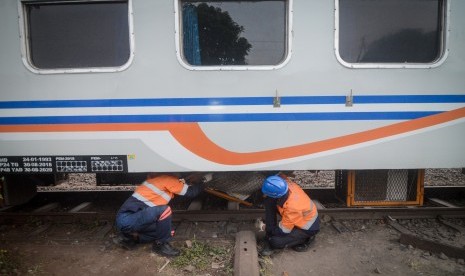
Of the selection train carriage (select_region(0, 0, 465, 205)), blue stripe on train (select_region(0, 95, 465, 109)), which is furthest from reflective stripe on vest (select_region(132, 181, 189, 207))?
blue stripe on train (select_region(0, 95, 465, 109))

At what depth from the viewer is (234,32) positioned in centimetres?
324

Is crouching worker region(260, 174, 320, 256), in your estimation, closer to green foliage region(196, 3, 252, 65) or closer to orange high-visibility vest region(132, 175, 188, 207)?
orange high-visibility vest region(132, 175, 188, 207)

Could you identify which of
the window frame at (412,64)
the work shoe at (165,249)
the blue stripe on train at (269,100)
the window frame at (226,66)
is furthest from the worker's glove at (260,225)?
the window frame at (412,64)

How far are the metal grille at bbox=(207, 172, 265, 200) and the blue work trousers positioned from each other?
0.71 meters

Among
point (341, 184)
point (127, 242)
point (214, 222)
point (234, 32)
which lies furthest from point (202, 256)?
point (234, 32)

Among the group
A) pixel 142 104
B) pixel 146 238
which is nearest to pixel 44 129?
pixel 142 104

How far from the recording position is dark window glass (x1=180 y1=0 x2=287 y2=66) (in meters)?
3.19

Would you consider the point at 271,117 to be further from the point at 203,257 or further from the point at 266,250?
the point at 203,257

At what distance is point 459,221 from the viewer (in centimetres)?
395

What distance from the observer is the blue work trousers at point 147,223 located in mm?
3326

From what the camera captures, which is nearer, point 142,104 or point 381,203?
point 142,104

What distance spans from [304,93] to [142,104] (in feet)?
5.47

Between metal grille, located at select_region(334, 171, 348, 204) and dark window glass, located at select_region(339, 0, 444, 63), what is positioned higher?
dark window glass, located at select_region(339, 0, 444, 63)

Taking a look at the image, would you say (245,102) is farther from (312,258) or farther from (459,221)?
(459,221)
